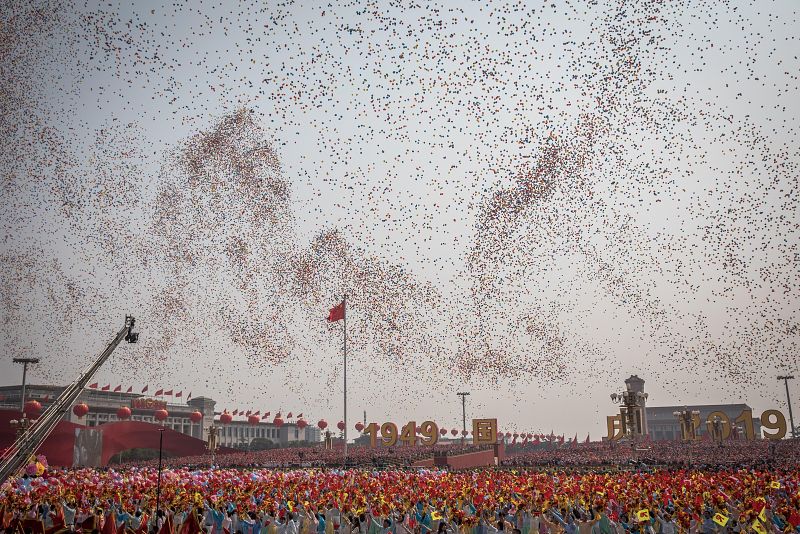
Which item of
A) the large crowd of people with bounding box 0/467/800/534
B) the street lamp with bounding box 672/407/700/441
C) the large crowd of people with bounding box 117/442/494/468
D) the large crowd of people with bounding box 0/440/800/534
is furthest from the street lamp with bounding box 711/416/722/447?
the large crowd of people with bounding box 0/467/800/534

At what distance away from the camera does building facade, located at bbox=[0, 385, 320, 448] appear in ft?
307

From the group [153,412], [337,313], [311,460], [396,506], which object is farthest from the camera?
[153,412]

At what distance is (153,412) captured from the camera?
106m

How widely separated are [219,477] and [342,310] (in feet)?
64.5

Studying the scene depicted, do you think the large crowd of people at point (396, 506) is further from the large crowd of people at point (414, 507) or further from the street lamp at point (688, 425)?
the street lamp at point (688, 425)

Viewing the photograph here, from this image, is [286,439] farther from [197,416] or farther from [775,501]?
[775,501]

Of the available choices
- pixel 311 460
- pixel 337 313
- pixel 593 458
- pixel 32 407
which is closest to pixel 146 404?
pixel 32 407

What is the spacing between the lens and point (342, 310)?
55781 millimetres

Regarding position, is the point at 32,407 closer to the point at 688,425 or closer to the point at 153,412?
the point at 153,412

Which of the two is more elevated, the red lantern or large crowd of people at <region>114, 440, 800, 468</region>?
the red lantern

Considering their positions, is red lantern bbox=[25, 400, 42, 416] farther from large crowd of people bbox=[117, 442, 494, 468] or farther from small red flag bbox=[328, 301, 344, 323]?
small red flag bbox=[328, 301, 344, 323]

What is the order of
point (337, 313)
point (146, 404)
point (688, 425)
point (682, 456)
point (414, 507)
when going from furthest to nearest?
point (146, 404) → point (688, 425) → point (682, 456) → point (337, 313) → point (414, 507)

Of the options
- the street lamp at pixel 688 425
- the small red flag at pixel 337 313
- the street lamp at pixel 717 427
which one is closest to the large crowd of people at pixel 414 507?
the small red flag at pixel 337 313

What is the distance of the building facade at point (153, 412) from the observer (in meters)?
93.6
